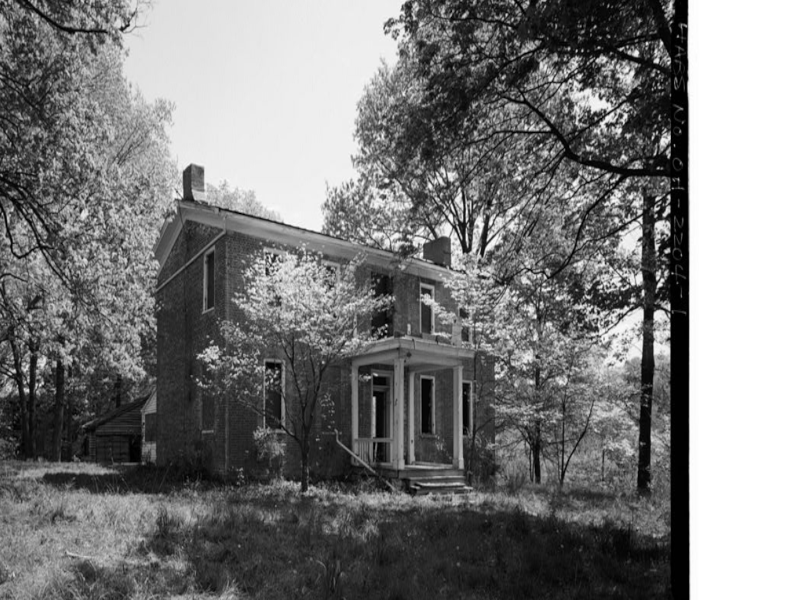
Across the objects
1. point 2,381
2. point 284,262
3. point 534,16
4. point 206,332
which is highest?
point 534,16

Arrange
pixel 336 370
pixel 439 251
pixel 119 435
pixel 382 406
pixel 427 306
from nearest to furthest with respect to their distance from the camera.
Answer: pixel 336 370 < pixel 382 406 < pixel 427 306 < pixel 439 251 < pixel 119 435

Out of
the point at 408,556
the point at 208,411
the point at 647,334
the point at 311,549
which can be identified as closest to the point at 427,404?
the point at 208,411

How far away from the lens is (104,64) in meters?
7.91

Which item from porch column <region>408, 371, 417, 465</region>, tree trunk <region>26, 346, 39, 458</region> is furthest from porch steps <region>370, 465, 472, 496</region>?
tree trunk <region>26, 346, 39, 458</region>

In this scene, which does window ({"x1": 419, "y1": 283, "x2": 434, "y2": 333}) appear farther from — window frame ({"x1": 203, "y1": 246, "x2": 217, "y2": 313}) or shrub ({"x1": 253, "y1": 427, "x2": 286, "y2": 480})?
window frame ({"x1": 203, "y1": 246, "x2": 217, "y2": 313})

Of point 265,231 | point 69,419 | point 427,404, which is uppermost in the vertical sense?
point 265,231

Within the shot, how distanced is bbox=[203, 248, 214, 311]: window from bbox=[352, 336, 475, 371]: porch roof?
338 centimetres

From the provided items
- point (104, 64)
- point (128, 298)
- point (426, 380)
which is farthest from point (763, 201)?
point (426, 380)

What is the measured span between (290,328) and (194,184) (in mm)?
4302

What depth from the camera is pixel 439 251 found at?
1683 cm

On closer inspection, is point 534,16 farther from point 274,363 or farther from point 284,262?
point 274,363

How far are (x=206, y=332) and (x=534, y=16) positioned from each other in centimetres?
1059

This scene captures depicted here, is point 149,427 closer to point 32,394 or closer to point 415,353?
point 32,394

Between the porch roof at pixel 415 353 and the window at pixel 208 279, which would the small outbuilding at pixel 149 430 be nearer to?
the window at pixel 208 279
